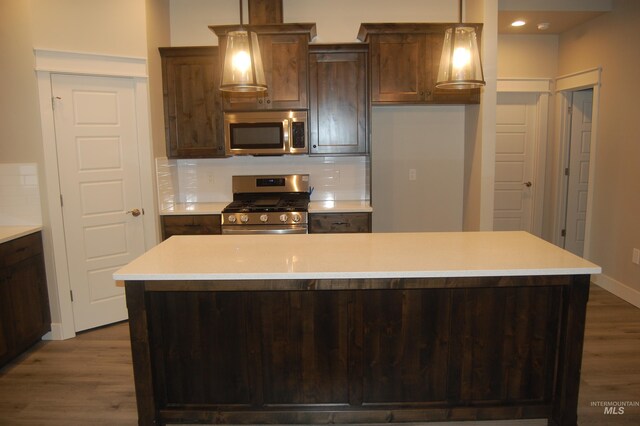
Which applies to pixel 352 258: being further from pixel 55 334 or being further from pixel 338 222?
pixel 55 334

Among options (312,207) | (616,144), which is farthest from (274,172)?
(616,144)

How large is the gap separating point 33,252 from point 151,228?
0.86m

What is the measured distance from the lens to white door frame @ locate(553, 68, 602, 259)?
14.5 ft

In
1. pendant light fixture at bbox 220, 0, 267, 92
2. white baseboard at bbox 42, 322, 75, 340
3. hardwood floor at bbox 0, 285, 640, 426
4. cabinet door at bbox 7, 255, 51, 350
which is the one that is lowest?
hardwood floor at bbox 0, 285, 640, 426

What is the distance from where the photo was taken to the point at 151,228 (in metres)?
3.82

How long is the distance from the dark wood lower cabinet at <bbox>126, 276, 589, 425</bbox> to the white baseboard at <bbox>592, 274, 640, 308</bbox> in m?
2.37

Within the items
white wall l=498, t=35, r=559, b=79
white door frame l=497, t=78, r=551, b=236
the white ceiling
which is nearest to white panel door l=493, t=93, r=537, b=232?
white door frame l=497, t=78, r=551, b=236

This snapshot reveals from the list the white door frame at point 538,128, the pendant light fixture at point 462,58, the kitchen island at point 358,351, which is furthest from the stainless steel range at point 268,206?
the white door frame at point 538,128

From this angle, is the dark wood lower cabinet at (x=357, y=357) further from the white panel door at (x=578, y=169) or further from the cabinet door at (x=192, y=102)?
the white panel door at (x=578, y=169)

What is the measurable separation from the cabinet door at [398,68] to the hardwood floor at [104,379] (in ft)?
7.88

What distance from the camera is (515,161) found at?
17.0 ft

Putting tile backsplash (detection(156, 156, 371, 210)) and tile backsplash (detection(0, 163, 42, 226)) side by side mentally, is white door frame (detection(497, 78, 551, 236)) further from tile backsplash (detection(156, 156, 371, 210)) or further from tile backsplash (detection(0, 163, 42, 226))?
tile backsplash (detection(0, 163, 42, 226))

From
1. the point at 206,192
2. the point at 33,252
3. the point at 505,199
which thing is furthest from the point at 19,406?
the point at 505,199

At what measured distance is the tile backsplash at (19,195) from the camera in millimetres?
3322
